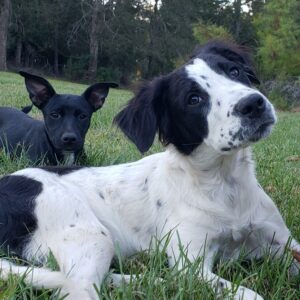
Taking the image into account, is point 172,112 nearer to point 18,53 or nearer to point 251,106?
Answer: point 251,106

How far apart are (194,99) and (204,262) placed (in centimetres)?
88

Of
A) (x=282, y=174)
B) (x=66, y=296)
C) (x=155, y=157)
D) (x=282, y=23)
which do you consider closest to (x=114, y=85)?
(x=282, y=174)

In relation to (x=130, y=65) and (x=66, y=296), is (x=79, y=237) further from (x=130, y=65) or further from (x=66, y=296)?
(x=130, y=65)

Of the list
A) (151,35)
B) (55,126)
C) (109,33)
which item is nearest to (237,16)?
(151,35)

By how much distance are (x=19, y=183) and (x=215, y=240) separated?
1.15 m

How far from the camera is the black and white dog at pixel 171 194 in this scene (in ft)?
8.12

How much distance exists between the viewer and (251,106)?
7.80 ft

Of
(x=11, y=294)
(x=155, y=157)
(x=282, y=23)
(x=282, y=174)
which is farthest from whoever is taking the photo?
(x=282, y=23)

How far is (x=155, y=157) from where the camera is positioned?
127 inches

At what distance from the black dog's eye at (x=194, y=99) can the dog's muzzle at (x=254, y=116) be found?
0.36 m

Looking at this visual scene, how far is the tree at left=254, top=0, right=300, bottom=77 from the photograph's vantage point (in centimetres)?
1942

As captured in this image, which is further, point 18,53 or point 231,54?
point 18,53

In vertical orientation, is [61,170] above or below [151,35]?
below

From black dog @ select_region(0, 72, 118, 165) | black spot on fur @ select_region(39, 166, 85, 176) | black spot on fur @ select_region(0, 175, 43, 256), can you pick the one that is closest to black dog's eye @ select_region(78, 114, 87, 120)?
black dog @ select_region(0, 72, 118, 165)
